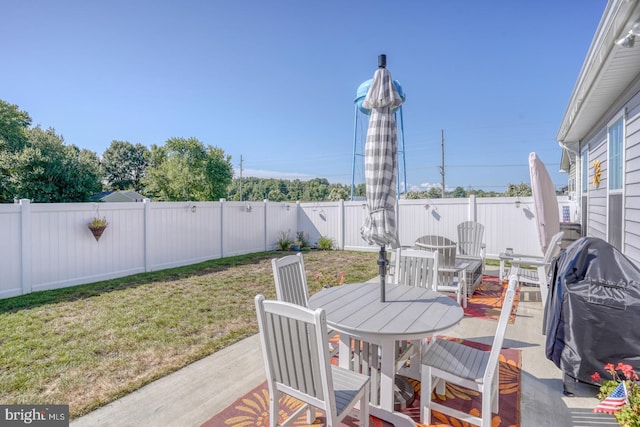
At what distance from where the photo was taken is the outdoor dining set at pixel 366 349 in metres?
1.58

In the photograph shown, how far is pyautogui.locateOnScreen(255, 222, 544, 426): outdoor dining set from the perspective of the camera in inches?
62.4

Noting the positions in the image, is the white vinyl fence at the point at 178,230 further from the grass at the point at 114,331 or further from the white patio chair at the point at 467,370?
the white patio chair at the point at 467,370

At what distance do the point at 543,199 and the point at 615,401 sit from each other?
372 cm

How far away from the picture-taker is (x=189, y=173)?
96.6 ft

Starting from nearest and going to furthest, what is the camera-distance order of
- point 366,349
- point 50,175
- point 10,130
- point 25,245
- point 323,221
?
1. point 366,349
2. point 25,245
3. point 323,221
4. point 50,175
5. point 10,130

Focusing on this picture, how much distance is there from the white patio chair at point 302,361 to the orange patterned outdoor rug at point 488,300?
3288mm

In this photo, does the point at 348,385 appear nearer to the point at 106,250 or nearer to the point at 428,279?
the point at 428,279

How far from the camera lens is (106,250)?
21.8 ft

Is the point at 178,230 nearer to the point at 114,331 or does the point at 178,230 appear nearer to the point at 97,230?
the point at 97,230

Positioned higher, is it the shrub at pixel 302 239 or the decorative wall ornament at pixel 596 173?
the decorative wall ornament at pixel 596 173

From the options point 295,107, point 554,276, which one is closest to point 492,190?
point 295,107

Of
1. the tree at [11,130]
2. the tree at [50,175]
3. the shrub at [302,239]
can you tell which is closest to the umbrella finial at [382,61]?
the shrub at [302,239]

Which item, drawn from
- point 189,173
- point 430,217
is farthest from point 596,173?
point 189,173

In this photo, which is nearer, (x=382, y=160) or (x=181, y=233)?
(x=382, y=160)
